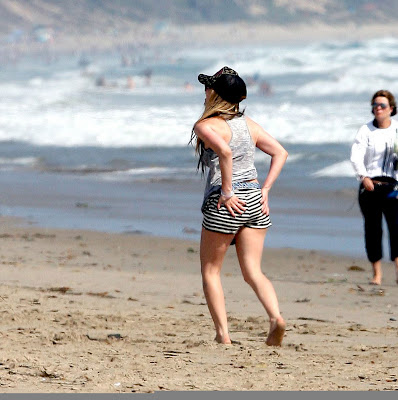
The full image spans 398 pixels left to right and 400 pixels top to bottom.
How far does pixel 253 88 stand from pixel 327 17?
57.8m

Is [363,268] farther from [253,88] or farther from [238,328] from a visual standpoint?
[253,88]

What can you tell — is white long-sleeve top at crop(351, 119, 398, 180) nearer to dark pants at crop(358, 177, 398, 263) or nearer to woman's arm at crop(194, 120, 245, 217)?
dark pants at crop(358, 177, 398, 263)

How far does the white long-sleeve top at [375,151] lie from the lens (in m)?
7.26

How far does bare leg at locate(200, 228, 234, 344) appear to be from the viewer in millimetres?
4988

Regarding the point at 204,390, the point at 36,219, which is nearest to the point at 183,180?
the point at 36,219

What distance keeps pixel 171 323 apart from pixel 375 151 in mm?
2292

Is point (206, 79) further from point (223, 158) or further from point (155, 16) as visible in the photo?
point (155, 16)

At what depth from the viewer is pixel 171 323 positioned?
580cm

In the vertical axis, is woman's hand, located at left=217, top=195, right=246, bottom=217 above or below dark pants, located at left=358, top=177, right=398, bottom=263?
above

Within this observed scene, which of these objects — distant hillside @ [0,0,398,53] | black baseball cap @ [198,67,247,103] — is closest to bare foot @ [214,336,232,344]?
black baseball cap @ [198,67,247,103]

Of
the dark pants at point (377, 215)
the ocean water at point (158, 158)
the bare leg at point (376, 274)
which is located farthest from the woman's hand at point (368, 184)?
the ocean water at point (158, 158)

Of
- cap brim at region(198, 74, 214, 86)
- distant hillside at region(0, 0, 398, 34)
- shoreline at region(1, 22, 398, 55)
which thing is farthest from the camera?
distant hillside at region(0, 0, 398, 34)

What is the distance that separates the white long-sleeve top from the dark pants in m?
0.08

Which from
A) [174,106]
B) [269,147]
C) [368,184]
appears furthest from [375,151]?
[174,106]
